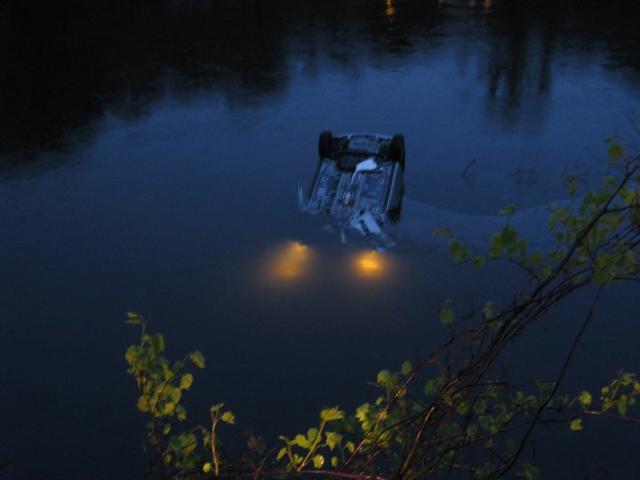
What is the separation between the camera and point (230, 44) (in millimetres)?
28016

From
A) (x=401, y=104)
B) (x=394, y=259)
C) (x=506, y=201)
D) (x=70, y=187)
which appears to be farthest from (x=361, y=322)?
(x=401, y=104)

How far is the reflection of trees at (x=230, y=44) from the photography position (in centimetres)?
2212

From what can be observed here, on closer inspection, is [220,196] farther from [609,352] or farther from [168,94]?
[609,352]

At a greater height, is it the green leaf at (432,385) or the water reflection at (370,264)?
the green leaf at (432,385)

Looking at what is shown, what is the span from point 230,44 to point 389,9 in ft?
33.5

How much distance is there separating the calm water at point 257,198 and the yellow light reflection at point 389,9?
Answer: 2009 mm

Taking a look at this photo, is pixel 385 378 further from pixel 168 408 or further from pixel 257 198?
pixel 257 198

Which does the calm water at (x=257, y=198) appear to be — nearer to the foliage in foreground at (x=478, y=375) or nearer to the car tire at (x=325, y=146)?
the car tire at (x=325, y=146)

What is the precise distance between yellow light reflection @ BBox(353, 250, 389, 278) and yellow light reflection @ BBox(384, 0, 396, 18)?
73.3 feet

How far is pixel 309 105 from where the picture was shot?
21797mm

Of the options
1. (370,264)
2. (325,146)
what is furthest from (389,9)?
(370,264)

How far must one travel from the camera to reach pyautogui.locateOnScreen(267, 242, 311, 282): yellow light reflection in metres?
Result: 13.2

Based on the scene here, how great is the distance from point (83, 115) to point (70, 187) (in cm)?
529

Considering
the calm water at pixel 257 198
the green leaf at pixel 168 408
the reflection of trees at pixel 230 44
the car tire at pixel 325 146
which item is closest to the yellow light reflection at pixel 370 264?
the calm water at pixel 257 198
